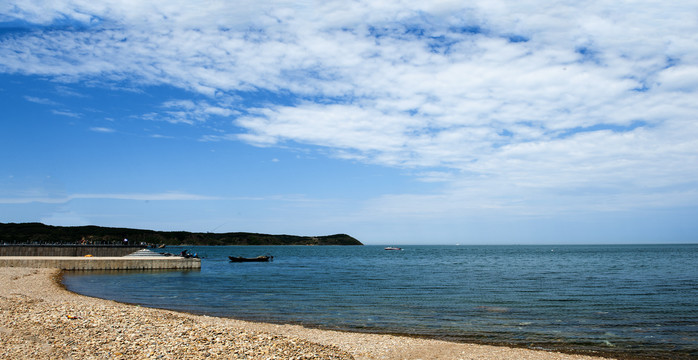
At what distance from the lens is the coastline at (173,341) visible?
42.2 ft

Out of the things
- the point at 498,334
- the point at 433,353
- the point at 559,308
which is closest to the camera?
the point at 433,353

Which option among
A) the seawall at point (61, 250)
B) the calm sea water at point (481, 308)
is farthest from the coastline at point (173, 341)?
the seawall at point (61, 250)

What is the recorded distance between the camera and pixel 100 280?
4534 centimetres

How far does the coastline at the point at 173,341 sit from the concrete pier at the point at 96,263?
138ft

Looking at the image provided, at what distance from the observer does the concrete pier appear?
5500 centimetres

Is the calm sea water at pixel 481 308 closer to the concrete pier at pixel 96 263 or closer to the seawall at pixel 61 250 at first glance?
the concrete pier at pixel 96 263

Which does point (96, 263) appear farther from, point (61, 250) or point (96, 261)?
point (61, 250)

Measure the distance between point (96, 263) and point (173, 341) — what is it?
53001mm

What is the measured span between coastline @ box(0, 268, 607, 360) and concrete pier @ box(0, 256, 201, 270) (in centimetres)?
4203

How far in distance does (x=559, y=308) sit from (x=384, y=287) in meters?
17.0

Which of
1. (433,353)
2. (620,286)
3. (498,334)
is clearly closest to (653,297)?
(620,286)

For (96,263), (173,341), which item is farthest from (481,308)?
(96,263)

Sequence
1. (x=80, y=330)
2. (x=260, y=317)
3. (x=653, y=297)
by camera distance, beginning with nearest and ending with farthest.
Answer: (x=80, y=330) → (x=260, y=317) → (x=653, y=297)

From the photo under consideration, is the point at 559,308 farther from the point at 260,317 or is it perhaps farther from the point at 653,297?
the point at 260,317
